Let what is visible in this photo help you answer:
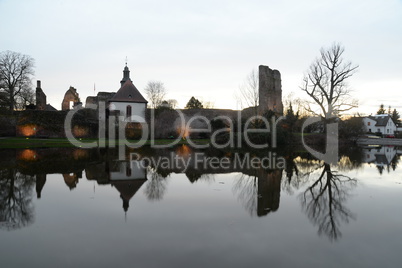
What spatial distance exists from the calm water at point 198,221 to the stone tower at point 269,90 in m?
28.5

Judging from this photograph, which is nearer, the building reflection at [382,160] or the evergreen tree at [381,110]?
the building reflection at [382,160]

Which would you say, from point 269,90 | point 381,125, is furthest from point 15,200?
point 381,125

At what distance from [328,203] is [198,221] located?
3.66 metres

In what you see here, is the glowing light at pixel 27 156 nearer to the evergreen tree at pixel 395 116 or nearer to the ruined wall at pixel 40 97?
the ruined wall at pixel 40 97

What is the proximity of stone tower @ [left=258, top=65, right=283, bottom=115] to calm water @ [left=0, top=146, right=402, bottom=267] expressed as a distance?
28506mm

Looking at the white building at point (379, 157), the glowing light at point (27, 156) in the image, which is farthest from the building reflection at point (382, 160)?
the glowing light at point (27, 156)

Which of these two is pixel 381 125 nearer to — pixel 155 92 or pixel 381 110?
pixel 381 110

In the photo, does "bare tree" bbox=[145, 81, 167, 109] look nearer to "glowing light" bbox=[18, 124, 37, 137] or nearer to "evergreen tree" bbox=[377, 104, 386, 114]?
"glowing light" bbox=[18, 124, 37, 137]

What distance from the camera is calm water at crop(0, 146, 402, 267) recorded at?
14.2 feet

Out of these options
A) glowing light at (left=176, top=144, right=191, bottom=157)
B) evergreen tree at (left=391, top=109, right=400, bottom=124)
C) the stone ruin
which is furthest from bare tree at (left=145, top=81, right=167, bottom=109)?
evergreen tree at (left=391, top=109, right=400, bottom=124)

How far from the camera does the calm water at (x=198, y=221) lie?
14.2 ft

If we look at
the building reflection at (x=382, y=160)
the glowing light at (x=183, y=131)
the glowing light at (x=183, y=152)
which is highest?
the glowing light at (x=183, y=131)

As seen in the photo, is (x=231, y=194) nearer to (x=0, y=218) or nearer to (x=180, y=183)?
(x=180, y=183)

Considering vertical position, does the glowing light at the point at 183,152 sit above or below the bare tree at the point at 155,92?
below
